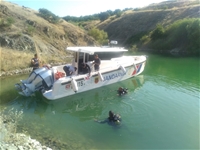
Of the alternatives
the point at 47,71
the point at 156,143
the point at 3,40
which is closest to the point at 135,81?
the point at 47,71

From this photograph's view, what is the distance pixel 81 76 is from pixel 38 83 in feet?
8.23

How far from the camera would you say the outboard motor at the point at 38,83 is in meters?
11.9

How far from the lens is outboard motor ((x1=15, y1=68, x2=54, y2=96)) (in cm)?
1192

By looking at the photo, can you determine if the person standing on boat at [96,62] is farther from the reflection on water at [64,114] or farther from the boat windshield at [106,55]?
the reflection on water at [64,114]

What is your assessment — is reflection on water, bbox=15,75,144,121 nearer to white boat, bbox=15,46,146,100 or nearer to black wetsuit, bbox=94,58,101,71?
white boat, bbox=15,46,146,100

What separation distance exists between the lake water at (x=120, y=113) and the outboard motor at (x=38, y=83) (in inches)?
21.3

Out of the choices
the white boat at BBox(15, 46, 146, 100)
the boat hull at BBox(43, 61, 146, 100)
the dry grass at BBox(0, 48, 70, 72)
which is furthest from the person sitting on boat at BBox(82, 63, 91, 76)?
the dry grass at BBox(0, 48, 70, 72)

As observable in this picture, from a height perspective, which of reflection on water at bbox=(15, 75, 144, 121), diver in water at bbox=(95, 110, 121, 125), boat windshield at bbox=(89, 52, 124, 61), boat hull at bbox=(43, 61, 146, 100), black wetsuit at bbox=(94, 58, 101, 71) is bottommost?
reflection on water at bbox=(15, 75, 144, 121)

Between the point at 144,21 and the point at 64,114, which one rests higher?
the point at 144,21

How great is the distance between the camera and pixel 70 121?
32.4 feet

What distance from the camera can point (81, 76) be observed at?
1277 centimetres

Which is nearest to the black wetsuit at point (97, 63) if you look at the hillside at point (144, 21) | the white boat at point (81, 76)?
the white boat at point (81, 76)

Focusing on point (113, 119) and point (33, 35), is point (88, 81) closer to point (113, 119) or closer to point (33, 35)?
point (113, 119)

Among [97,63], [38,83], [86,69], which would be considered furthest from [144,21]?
[38,83]
